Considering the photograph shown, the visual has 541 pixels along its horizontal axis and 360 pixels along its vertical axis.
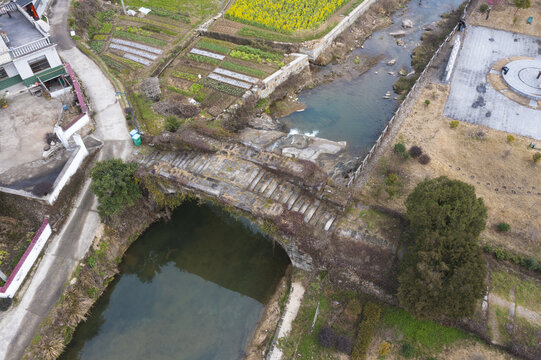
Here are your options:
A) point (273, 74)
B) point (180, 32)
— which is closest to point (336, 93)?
point (273, 74)

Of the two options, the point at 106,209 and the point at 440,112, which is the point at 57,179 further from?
the point at 440,112

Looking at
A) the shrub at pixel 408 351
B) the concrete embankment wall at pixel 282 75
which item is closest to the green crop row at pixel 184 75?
the concrete embankment wall at pixel 282 75

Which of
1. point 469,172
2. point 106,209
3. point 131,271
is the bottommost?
point 131,271

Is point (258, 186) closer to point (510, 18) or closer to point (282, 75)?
point (282, 75)

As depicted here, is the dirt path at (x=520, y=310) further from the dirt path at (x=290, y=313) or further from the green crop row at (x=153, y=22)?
the green crop row at (x=153, y=22)

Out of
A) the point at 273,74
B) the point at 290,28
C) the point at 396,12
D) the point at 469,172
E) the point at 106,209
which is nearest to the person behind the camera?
the point at 106,209

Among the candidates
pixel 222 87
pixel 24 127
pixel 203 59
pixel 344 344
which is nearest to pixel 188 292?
pixel 344 344
